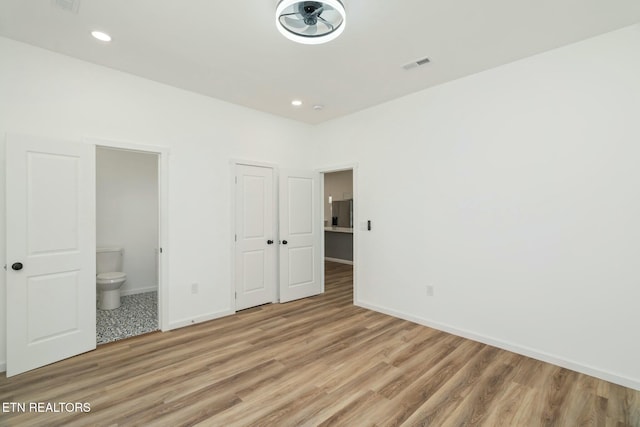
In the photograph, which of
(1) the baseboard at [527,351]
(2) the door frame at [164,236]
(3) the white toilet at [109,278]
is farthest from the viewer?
(3) the white toilet at [109,278]

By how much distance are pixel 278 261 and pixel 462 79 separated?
138 inches

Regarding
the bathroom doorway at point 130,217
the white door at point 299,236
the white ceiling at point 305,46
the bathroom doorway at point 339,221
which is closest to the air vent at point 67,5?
the white ceiling at point 305,46

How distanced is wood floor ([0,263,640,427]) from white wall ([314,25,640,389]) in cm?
39

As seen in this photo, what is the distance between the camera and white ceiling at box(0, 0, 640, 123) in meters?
2.22

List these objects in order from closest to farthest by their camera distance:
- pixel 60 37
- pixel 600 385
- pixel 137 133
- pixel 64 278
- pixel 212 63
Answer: pixel 600 385
pixel 60 37
pixel 64 278
pixel 212 63
pixel 137 133

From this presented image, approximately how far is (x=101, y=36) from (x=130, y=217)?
10.6 ft

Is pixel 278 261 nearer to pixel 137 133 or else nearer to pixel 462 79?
pixel 137 133

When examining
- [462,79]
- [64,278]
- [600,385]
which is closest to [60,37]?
[64,278]

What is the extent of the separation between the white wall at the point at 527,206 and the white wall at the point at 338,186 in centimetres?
399

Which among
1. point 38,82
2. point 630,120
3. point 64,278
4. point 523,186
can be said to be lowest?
point 64,278

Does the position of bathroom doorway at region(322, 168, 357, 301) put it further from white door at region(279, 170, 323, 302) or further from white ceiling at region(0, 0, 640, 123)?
white ceiling at region(0, 0, 640, 123)

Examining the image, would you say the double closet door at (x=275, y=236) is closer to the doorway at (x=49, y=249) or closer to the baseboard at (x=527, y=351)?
the baseboard at (x=527, y=351)

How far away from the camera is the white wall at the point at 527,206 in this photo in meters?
2.47

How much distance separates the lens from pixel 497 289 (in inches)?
123
